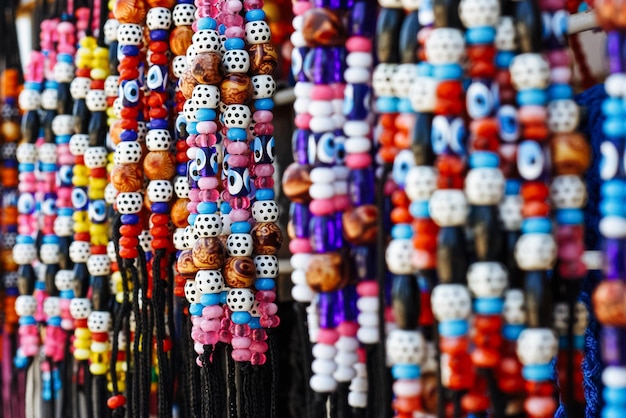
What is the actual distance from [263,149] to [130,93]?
194 millimetres

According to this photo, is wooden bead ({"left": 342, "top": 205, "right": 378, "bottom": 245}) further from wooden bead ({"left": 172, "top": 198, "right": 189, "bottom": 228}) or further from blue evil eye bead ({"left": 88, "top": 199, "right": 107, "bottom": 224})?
blue evil eye bead ({"left": 88, "top": 199, "right": 107, "bottom": 224})

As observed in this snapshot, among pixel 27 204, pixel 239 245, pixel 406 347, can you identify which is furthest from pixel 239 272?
pixel 27 204

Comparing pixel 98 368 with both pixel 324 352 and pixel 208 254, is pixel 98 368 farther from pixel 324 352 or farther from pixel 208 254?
pixel 324 352

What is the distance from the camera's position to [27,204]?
1.14 meters

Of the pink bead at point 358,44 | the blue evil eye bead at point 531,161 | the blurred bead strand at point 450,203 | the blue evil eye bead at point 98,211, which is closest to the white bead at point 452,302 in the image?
the blurred bead strand at point 450,203

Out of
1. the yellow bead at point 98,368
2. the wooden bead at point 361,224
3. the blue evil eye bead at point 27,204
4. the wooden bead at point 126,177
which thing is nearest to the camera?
the wooden bead at point 361,224

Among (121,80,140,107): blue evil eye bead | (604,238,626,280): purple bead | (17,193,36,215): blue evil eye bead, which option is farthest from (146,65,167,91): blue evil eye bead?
(604,238,626,280): purple bead

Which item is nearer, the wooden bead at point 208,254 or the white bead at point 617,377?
the white bead at point 617,377

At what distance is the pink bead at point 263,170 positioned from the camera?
0.85 meters

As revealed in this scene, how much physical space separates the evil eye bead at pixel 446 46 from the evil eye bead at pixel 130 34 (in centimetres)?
43

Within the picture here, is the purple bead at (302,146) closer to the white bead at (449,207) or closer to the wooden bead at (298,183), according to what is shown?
the wooden bead at (298,183)

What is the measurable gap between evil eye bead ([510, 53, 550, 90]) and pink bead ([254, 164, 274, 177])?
0.31 m

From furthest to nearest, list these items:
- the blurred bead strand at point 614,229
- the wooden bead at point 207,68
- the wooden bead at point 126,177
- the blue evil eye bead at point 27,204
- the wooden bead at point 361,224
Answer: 1. the blue evil eye bead at point 27,204
2. the wooden bead at point 126,177
3. the wooden bead at point 207,68
4. the wooden bead at point 361,224
5. the blurred bead strand at point 614,229

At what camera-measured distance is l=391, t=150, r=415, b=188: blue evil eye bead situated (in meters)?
0.66
